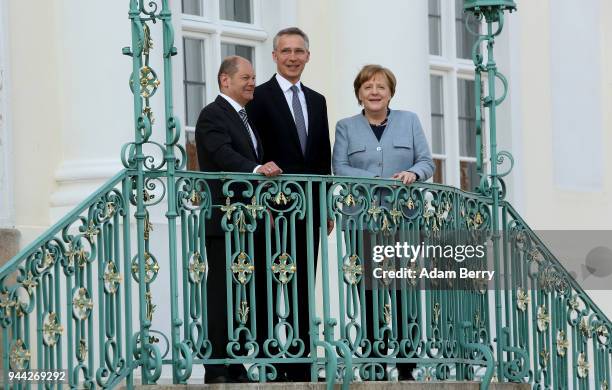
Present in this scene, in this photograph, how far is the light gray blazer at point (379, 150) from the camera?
11180 mm

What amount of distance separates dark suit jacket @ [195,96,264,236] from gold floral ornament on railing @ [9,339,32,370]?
143 cm

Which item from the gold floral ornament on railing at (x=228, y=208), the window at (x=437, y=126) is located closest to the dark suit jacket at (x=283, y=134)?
the gold floral ornament on railing at (x=228, y=208)

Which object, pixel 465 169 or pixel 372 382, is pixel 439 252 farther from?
pixel 465 169

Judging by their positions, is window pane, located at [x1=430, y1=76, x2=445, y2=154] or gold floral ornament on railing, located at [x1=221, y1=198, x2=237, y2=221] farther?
window pane, located at [x1=430, y1=76, x2=445, y2=154]

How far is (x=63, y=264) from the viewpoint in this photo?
9.77 meters

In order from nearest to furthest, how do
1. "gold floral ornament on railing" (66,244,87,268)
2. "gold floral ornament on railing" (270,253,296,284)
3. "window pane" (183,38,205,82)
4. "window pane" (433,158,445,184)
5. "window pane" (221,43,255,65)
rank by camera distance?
"gold floral ornament on railing" (66,244,87,268) < "gold floral ornament on railing" (270,253,296,284) < "window pane" (183,38,205,82) < "window pane" (221,43,255,65) < "window pane" (433,158,445,184)

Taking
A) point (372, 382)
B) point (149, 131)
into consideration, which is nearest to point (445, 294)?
point (372, 382)

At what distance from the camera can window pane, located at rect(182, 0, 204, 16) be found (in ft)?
45.4

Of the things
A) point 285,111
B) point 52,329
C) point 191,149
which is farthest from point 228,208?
Answer: point 191,149

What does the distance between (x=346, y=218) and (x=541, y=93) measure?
6434 millimetres

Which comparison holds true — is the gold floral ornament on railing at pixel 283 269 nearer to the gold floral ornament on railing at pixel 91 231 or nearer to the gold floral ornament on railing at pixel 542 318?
the gold floral ornament on railing at pixel 91 231

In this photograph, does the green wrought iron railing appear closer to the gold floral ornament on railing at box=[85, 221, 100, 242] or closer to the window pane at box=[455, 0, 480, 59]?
the gold floral ornament on railing at box=[85, 221, 100, 242]

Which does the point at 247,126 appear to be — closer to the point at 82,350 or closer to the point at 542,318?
the point at 82,350

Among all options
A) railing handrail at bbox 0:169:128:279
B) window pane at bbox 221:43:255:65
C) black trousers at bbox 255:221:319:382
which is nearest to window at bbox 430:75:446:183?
window pane at bbox 221:43:255:65
